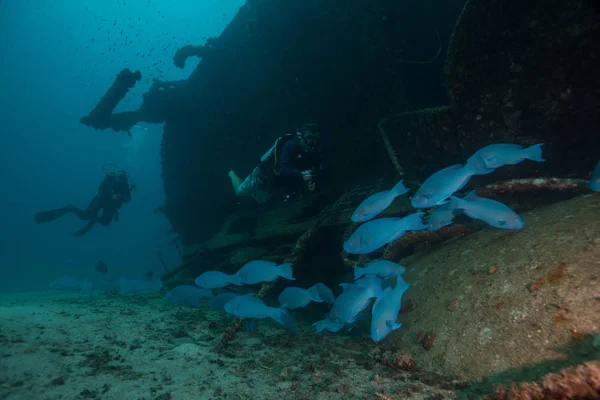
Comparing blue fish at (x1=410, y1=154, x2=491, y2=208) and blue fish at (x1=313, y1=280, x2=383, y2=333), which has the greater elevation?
blue fish at (x1=410, y1=154, x2=491, y2=208)

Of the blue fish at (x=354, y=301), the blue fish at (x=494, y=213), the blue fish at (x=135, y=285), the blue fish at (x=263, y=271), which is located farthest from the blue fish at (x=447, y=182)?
the blue fish at (x=135, y=285)

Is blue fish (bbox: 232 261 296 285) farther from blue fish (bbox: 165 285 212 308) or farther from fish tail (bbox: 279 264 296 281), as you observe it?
blue fish (bbox: 165 285 212 308)

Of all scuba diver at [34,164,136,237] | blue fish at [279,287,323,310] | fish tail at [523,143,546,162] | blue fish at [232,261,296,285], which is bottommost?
blue fish at [279,287,323,310]

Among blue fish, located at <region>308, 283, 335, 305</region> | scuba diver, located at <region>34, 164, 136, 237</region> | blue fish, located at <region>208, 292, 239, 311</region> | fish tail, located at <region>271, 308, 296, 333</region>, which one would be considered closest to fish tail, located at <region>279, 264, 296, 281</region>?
blue fish, located at <region>308, 283, 335, 305</region>

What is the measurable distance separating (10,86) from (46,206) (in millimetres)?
47139

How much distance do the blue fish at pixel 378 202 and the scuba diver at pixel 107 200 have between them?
14.2 meters

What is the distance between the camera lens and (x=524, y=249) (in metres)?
2.90

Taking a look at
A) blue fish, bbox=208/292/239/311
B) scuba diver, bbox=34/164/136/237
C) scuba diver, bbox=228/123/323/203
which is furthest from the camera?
scuba diver, bbox=34/164/136/237

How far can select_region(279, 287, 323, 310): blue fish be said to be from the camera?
13.9 ft

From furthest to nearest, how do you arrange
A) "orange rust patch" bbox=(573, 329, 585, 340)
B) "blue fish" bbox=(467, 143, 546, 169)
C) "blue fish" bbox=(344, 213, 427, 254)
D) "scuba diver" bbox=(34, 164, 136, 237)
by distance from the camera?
"scuba diver" bbox=(34, 164, 136, 237) → "blue fish" bbox=(344, 213, 427, 254) → "blue fish" bbox=(467, 143, 546, 169) → "orange rust patch" bbox=(573, 329, 585, 340)

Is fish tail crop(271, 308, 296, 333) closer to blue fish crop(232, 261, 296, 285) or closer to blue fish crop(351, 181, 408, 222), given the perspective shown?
blue fish crop(232, 261, 296, 285)

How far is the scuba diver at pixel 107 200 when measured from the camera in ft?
48.4

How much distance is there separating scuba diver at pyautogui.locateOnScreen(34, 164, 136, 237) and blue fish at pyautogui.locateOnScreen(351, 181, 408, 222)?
14.2m

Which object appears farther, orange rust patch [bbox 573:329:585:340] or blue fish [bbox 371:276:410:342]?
blue fish [bbox 371:276:410:342]
